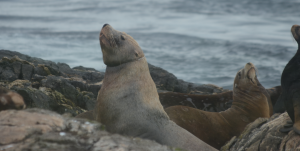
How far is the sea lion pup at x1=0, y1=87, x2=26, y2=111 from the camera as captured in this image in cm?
255

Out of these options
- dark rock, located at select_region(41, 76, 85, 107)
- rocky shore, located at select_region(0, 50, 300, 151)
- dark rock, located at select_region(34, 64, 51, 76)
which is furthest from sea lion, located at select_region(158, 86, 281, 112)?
dark rock, located at select_region(34, 64, 51, 76)

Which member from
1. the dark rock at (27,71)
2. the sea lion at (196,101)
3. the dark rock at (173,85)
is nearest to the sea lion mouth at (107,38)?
the sea lion at (196,101)

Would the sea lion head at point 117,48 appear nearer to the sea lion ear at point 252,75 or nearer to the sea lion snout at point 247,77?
the sea lion snout at point 247,77

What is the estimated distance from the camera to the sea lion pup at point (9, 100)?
2.55 m

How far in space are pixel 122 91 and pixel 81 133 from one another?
192cm

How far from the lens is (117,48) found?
4.75m

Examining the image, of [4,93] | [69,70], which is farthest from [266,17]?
[4,93]

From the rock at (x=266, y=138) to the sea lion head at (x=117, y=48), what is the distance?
6.16ft

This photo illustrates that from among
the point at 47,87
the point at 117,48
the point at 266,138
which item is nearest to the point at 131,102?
the point at 117,48

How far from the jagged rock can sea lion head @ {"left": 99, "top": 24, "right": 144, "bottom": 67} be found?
213cm

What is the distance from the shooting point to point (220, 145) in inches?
200

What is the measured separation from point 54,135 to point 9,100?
567mm

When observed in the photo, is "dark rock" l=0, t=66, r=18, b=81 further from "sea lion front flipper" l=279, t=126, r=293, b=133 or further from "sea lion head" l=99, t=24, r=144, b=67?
"sea lion front flipper" l=279, t=126, r=293, b=133

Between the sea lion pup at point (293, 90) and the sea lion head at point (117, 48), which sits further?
the sea lion head at point (117, 48)
